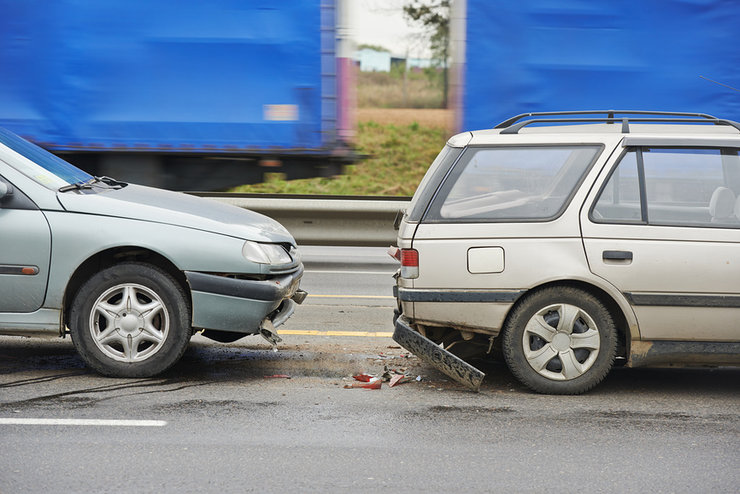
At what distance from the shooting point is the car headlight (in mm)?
5453

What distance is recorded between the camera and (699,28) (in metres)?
10.2

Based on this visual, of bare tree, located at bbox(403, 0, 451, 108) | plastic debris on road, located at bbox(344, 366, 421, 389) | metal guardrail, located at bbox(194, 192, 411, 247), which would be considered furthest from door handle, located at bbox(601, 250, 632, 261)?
bare tree, located at bbox(403, 0, 451, 108)

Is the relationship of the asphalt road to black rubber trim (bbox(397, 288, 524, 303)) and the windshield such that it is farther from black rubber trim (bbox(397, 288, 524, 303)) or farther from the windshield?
the windshield

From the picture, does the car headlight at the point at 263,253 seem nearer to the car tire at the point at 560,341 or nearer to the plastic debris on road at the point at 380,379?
the plastic debris on road at the point at 380,379

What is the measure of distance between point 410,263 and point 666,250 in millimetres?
1480

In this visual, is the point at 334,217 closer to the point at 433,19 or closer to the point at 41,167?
the point at 41,167

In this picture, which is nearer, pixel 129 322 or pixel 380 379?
pixel 129 322

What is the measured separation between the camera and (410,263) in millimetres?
5336

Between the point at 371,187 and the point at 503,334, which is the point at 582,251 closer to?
the point at 503,334

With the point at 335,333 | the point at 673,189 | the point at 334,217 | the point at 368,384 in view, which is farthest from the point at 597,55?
the point at 368,384

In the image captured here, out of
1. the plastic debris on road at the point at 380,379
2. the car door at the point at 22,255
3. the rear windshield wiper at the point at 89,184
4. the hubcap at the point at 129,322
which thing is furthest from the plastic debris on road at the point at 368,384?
the rear windshield wiper at the point at 89,184

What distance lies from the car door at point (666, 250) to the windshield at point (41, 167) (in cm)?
325

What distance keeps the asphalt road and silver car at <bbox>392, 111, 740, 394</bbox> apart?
313 millimetres

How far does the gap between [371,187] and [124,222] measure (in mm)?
15272
